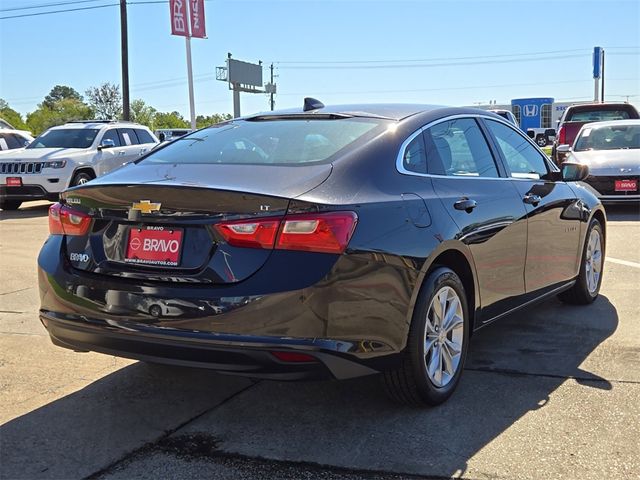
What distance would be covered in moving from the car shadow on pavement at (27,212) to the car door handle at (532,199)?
10683 millimetres

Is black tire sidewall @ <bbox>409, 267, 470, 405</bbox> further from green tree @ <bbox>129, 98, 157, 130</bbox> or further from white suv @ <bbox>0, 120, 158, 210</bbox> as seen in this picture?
green tree @ <bbox>129, 98, 157, 130</bbox>

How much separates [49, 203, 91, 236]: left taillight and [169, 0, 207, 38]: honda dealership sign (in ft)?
68.9

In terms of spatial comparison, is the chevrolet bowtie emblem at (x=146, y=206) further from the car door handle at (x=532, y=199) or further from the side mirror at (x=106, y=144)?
the side mirror at (x=106, y=144)

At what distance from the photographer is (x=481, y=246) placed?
4.06m

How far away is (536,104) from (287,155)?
46.8 metres

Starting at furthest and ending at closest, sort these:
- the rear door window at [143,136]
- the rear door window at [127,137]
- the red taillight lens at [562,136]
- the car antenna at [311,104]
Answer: the red taillight lens at [562,136] → the rear door window at [143,136] → the rear door window at [127,137] → the car antenna at [311,104]

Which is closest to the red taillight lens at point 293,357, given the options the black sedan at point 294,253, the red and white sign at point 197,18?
the black sedan at point 294,253

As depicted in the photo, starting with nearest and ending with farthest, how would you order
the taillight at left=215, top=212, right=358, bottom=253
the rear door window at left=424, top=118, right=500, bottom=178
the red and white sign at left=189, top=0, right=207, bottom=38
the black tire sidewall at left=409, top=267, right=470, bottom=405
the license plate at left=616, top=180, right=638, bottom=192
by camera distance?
the taillight at left=215, top=212, right=358, bottom=253, the black tire sidewall at left=409, top=267, right=470, bottom=405, the rear door window at left=424, top=118, right=500, bottom=178, the license plate at left=616, top=180, right=638, bottom=192, the red and white sign at left=189, top=0, right=207, bottom=38

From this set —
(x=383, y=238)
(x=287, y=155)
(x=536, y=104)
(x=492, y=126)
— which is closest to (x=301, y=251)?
(x=383, y=238)

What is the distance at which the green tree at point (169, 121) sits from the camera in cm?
11688

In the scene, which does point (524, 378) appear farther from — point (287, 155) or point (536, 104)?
point (536, 104)

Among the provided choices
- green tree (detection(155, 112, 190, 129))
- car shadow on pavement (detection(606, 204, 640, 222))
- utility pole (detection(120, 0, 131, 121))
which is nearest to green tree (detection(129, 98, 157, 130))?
green tree (detection(155, 112, 190, 129))

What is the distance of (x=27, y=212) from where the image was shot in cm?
1416

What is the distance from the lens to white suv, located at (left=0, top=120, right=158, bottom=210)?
13562 millimetres
